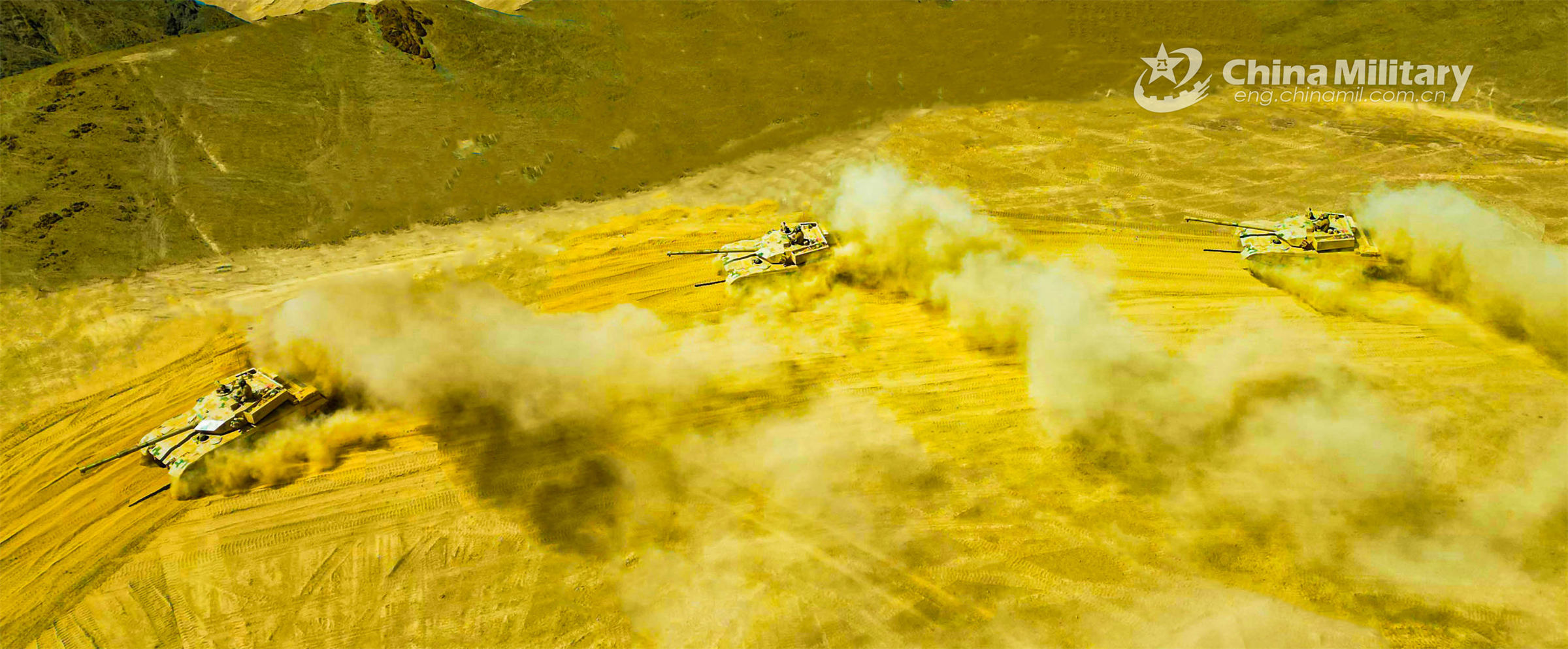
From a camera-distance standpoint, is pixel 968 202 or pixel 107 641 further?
pixel 968 202

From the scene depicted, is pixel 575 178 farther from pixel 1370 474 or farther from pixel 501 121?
pixel 1370 474

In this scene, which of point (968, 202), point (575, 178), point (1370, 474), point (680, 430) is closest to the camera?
point (1370, 474)

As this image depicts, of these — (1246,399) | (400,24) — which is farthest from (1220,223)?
→ (400,24)

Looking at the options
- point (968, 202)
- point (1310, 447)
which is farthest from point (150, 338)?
point (1310, 447)

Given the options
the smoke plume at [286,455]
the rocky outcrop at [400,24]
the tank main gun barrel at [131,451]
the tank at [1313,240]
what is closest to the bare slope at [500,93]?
the rocky outcrop at [400,24]

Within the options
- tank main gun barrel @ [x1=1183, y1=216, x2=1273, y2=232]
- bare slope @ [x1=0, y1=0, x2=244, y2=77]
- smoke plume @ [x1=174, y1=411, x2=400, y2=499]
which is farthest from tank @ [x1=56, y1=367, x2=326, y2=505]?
tank main gun barrel @ [x1=1183, y1=216, x2=1273, y2=232]

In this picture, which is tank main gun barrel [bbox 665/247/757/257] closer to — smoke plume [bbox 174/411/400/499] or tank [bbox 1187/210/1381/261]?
smoke plume [bbox 174/411/400/499]
